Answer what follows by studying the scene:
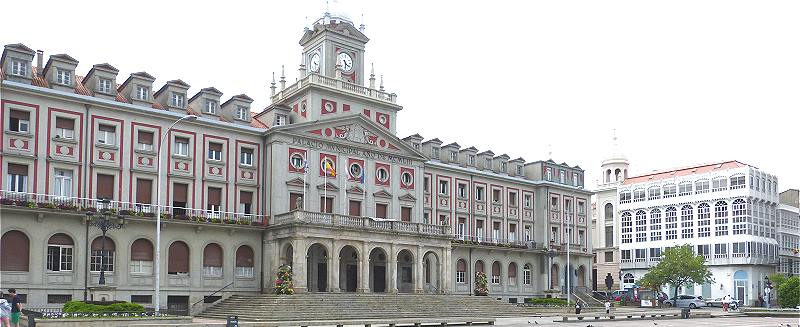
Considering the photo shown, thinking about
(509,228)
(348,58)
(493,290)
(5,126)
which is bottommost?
(493,290)

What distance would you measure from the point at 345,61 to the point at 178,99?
14793mm

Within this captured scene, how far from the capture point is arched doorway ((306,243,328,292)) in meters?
56.7

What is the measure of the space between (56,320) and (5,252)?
1210cm

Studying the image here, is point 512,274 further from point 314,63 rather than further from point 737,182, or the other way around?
point 737,182

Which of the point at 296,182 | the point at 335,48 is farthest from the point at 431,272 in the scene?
the point at 335,48

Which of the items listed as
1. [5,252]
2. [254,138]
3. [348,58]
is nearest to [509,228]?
[348,58]

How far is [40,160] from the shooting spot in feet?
155

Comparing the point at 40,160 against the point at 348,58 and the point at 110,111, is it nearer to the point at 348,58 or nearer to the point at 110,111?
the point at 110,111

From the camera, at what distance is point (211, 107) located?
5528cm

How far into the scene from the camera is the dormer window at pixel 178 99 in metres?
53.4

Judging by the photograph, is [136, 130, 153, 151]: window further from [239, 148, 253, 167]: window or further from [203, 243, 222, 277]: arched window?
[203, 243, 222, 277]: arched window

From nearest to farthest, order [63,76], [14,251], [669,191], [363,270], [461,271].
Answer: [14,251] → [63,76] → [363,270] → [461,271] → [669,191]

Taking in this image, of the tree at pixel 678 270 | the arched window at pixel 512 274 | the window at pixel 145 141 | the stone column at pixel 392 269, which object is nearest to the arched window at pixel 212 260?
the window at pixel 145 141

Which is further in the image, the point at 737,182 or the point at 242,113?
the point at 737,182
